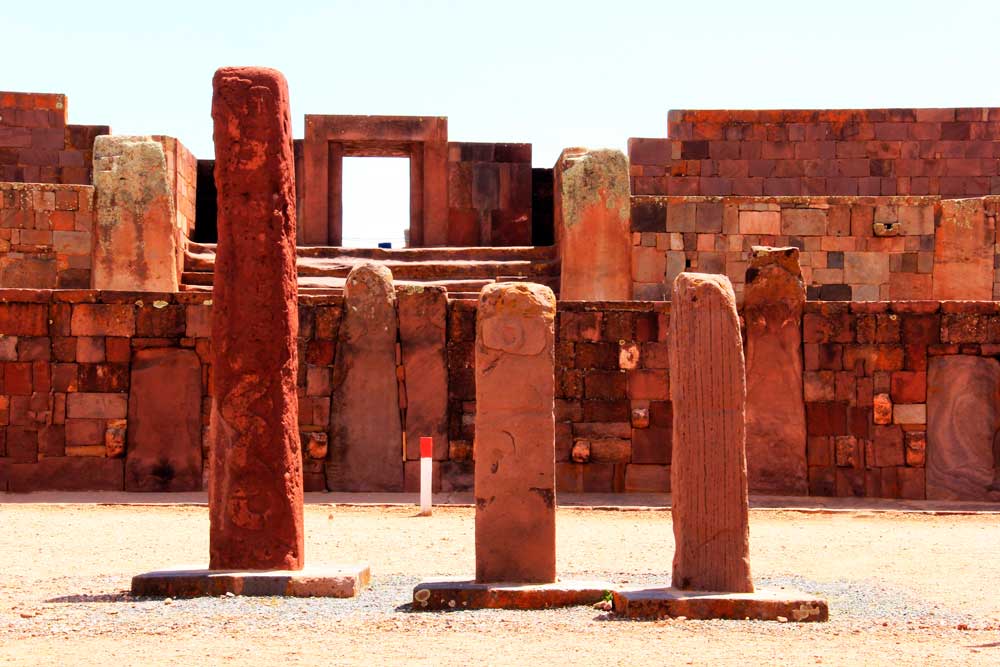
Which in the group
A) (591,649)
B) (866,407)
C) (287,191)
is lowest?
(591,649)

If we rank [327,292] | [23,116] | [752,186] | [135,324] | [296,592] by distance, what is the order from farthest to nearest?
[752,186]
[23,116]
[327,292]
[135,324]
[296,592]

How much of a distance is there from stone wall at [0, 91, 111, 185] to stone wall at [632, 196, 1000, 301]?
24.0ft

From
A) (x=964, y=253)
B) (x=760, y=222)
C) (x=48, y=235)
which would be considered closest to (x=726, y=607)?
(x=760, y=222)

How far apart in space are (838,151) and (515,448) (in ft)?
49.1

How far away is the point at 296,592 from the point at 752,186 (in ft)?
49.6

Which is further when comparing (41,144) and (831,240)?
(41,144)

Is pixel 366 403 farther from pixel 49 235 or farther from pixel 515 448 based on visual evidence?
pixel 515 448

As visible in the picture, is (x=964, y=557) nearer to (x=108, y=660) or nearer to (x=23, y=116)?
(x=108, y=660)

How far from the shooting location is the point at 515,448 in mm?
8164

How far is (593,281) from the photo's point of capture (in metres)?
18.5

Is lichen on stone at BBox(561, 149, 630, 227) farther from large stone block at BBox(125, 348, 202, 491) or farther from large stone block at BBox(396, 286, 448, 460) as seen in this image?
large stone block at BBox(125, 348, 202, 491)

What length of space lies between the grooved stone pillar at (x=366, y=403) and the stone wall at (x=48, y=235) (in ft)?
17.0

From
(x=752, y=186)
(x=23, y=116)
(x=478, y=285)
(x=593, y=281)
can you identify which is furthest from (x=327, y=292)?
(x=752, y=186)

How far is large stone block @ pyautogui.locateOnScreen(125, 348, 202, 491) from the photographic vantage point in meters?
14.6
